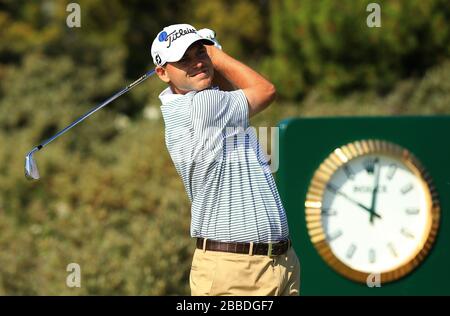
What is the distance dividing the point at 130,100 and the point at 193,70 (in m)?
9.32

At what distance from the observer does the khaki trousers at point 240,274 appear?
3438mm

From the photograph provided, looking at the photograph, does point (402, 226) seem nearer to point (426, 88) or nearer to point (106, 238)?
point (106, 238)

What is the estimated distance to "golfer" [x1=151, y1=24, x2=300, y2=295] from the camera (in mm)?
3436

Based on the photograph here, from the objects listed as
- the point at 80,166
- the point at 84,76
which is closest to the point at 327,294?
the point at 80,166

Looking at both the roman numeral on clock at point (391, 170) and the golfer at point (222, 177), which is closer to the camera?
the golfer at point (222, 177)

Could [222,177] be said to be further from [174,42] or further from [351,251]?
[351,251]

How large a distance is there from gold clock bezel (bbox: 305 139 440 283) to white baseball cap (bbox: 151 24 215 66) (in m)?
1.74

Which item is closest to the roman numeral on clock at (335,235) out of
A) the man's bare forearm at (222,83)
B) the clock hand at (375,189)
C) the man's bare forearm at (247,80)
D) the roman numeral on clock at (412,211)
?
the clock hand at (375,189)

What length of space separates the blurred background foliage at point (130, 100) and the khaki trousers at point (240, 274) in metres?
2.37

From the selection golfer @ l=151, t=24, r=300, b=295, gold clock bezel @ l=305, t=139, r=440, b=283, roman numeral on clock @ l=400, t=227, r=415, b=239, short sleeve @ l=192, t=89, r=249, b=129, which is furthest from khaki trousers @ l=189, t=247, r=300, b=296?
roman numeral on clock @ l=400, t=227, r=415, b=239

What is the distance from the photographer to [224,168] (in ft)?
11.4

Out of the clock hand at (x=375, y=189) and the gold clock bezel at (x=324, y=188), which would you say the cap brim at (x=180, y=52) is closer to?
the gold clock bezel at (x=324, y=188)

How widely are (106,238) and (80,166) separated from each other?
2.86 meters

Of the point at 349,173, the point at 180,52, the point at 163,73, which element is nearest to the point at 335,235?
the point at 349,173
